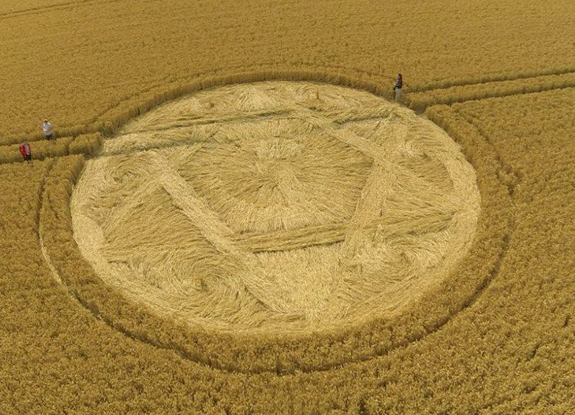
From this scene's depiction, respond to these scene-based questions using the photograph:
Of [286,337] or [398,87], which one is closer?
[286,337]

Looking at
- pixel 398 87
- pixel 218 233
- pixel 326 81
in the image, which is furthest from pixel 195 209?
pixel 398 87

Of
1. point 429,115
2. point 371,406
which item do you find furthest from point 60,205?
point 429,115

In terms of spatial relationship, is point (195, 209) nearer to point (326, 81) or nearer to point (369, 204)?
point (369, 204)

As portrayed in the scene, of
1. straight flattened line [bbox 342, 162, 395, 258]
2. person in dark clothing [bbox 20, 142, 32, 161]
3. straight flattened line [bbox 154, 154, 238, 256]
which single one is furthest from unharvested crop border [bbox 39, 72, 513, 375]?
straight flattened line [bbox 154, 154, 238, 256]

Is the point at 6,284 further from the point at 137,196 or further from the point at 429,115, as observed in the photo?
the point at 429,115

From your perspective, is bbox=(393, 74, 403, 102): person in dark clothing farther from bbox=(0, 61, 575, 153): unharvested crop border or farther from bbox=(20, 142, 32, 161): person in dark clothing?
bbox=(20, 142, 32, 161): person in dark clothing

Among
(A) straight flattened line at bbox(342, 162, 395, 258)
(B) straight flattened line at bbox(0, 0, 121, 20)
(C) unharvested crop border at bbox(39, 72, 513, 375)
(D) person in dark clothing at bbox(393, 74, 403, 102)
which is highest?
(D) person in dark clothing at bbox(393, 74, 403, 102)

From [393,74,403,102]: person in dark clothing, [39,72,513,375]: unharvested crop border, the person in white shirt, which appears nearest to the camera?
[39,72,513,375]: unharvested crop border
